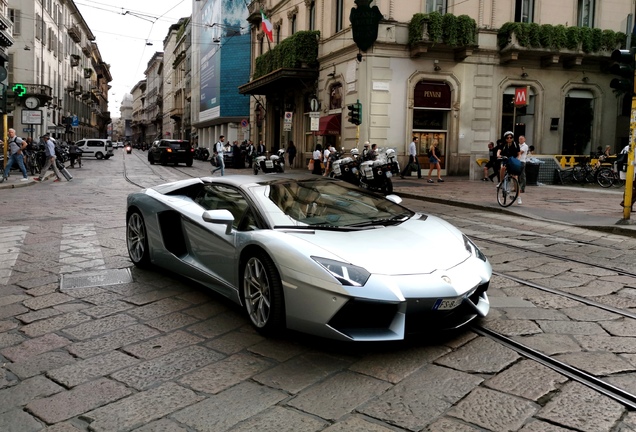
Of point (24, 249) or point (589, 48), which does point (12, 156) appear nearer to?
point (24, 249)

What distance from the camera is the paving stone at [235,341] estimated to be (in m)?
3.85

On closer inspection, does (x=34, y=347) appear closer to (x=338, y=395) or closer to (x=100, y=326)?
(x=100, y=326)

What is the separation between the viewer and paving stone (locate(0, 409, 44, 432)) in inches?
111

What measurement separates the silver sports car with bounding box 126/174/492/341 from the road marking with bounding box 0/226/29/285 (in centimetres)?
172

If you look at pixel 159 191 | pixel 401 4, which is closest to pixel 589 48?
pixel 401 4

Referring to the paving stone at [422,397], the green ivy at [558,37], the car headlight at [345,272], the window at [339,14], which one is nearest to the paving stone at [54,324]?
the car headlight at [345,272]

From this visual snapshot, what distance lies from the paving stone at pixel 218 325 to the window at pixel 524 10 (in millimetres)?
24320

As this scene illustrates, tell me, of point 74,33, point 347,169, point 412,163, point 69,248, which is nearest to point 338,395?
point 69,248

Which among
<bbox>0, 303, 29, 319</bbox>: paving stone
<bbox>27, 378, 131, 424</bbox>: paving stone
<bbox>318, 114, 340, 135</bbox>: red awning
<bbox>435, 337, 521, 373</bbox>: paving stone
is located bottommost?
<bbox>27, 378, 131, 424</bbox>: paving stone

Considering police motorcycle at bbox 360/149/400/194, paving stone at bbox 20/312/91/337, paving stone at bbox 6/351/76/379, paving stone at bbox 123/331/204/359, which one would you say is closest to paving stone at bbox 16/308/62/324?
paving stone at bbox 20/312/91/337

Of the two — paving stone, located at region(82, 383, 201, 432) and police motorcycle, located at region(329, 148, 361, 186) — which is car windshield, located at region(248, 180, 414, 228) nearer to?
paving stone, located at region(82, 383, 201, 432)

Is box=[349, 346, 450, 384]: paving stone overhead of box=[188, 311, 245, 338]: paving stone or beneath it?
overhead

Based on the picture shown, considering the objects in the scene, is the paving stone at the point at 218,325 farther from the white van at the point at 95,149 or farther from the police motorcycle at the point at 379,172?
the white van at the point at 95,149

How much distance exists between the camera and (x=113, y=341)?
13.1 feet
